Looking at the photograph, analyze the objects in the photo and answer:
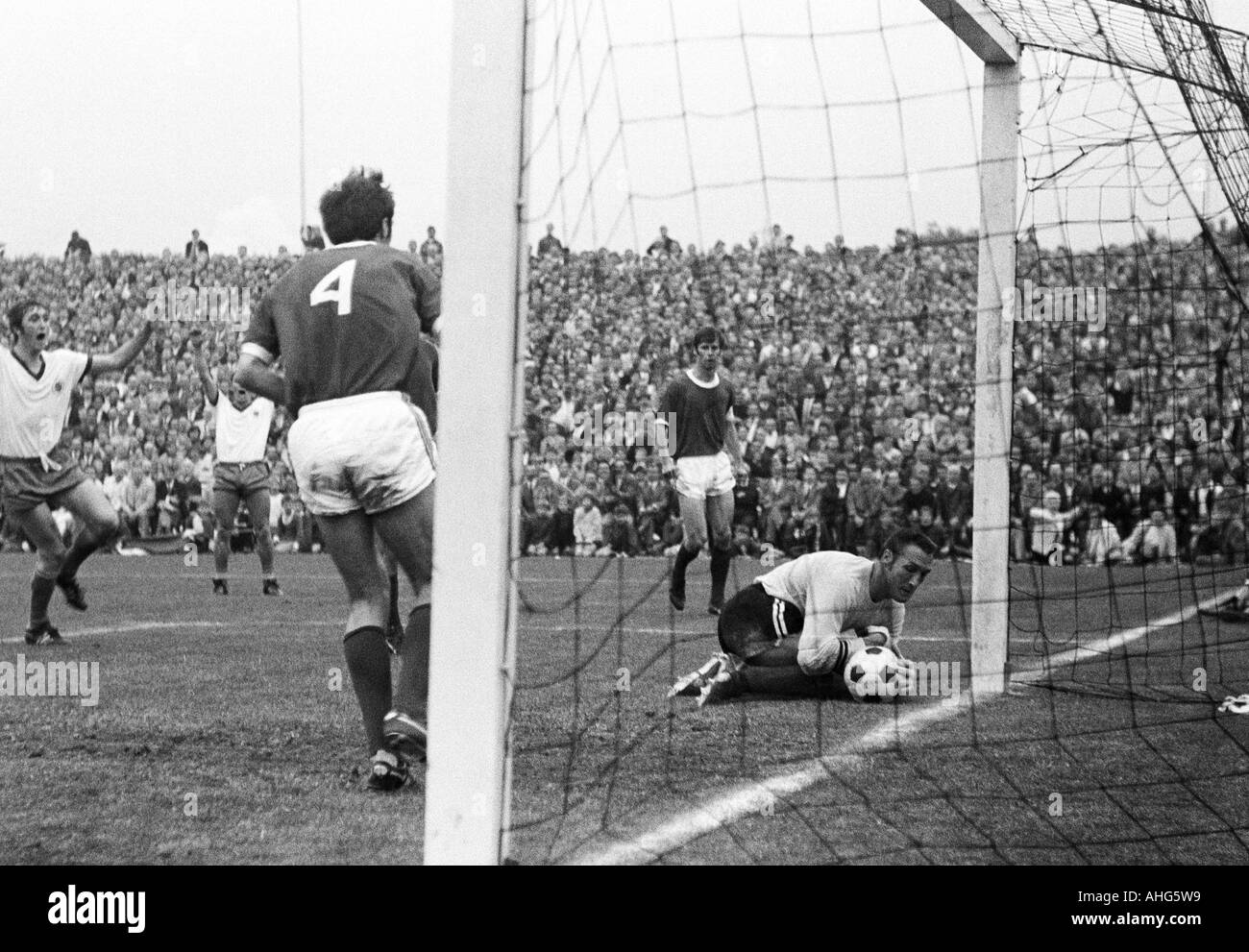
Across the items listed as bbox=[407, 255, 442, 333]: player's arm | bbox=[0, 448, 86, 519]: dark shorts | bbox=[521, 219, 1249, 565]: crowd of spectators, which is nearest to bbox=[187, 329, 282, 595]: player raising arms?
bbox=[521, 219, 1249, 565]: crowd of spectators

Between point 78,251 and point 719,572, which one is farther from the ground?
point 78,251

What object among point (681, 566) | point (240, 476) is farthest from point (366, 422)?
point (240, 476)

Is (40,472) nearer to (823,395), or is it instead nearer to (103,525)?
(103,525)

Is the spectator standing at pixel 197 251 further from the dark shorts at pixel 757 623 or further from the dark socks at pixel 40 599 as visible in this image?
the dark shorts at pixel 757 623

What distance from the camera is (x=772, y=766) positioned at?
4973 mm

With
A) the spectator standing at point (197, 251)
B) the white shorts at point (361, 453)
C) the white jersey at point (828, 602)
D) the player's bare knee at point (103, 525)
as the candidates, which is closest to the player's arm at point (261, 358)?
the white shorts at point (361, 453)

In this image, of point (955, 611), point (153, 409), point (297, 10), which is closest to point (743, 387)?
point (955, 611)

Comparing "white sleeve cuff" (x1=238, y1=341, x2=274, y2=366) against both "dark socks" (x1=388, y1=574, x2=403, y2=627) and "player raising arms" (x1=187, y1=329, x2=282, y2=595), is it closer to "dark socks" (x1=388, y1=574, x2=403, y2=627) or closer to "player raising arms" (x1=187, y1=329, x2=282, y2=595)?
"dark socks" (x1=388, y1=574, x2=403, y2=627)

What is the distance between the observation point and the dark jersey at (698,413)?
10.6 meters

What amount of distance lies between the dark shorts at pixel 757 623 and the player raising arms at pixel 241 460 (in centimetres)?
640

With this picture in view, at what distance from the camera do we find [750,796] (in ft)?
14.9

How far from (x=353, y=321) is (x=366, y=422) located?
1.13ft

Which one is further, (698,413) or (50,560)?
(698,413)

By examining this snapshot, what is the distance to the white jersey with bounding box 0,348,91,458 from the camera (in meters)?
8.88
